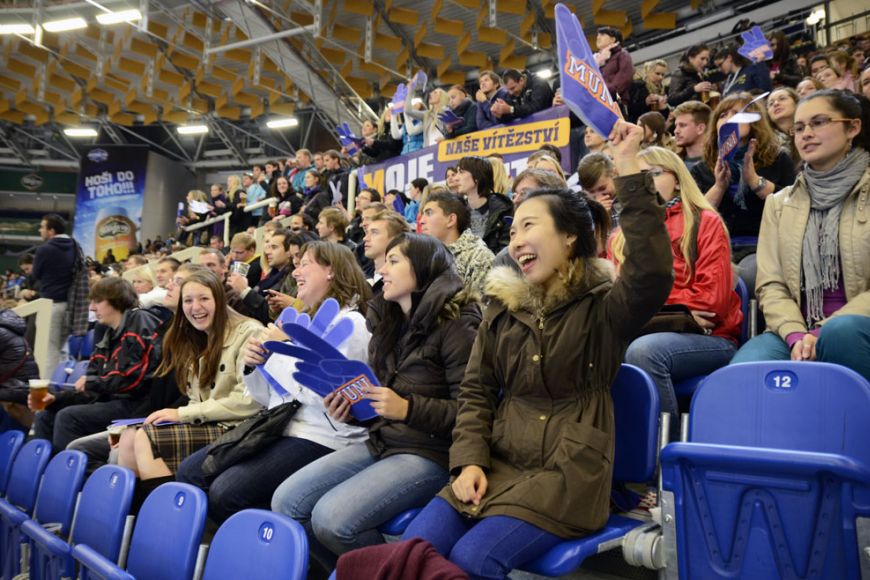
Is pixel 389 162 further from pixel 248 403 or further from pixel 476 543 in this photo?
pixel 476 543

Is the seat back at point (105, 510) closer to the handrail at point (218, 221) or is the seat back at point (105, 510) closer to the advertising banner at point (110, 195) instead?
the handrail at point (218, 221)

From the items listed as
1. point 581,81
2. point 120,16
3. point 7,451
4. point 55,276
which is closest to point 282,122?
point 120,16

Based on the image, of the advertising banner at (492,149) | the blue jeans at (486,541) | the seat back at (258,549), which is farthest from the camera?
the advertising banner at (492,149)

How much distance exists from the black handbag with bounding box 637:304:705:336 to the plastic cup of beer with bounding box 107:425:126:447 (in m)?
2.14

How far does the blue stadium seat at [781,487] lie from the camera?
1.16m

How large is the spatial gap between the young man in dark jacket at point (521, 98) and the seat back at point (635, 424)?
160 inches

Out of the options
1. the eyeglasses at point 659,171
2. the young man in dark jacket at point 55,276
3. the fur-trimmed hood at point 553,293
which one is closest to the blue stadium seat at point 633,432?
the fur-trimmed hood at point 553,293

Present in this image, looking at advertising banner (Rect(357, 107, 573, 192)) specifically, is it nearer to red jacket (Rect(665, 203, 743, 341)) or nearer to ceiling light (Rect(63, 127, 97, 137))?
red jacket (Rect(665, 203, 743, 341))

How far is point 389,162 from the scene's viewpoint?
723 centimetres

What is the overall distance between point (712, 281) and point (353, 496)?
135 centimetres

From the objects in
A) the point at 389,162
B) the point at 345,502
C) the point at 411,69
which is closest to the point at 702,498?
the point at 345,502

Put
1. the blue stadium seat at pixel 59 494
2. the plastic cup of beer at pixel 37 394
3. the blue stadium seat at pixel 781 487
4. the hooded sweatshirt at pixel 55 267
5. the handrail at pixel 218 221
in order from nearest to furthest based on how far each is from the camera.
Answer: the blue stadium seat at pixel 781 487, the blue stadium seat at pixel 59 494, the plastic cup of beer at pixel 37 394, the hooded sweatshirt at pixel 55 267, the handrail at pixel 218 221

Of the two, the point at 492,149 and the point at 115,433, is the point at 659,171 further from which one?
the point at 492,149

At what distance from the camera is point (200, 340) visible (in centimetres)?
306
